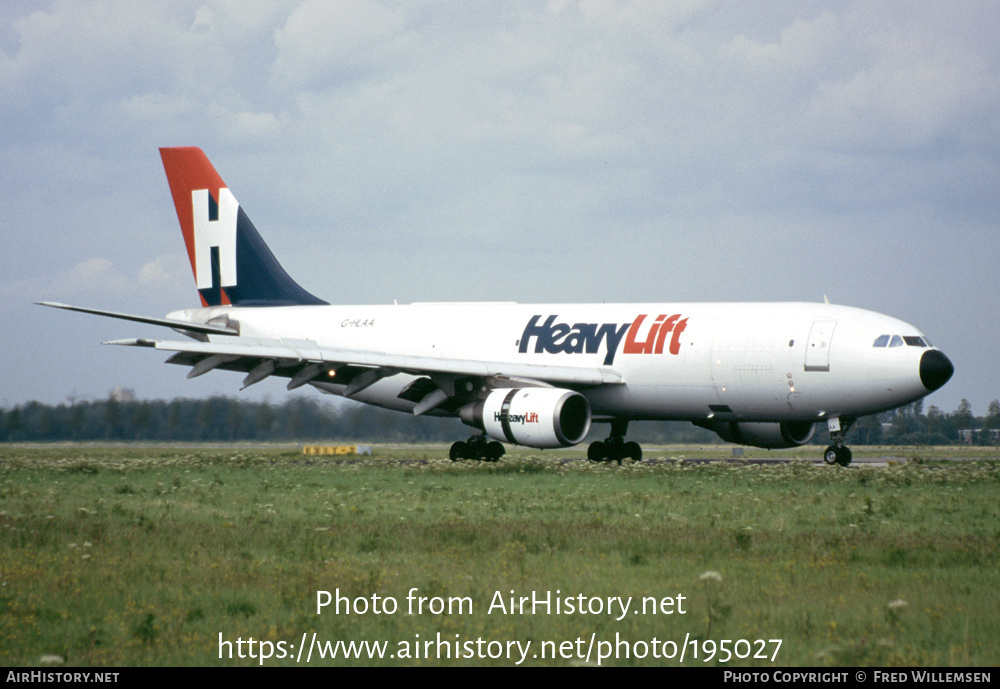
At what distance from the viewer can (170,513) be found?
1433 centimetres

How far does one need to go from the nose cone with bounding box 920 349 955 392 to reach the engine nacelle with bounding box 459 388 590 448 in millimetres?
7431

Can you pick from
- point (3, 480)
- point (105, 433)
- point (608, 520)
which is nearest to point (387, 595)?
point (608, 520)

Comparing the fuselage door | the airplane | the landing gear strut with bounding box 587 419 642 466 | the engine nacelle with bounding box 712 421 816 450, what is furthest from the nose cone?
the landing gear strut with bounding box 587 419 642 466

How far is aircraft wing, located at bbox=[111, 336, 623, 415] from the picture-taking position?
84.5ft

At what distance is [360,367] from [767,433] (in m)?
10.6

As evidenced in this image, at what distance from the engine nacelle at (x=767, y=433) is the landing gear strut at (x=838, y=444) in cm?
190

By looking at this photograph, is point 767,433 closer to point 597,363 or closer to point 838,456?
point 838,456

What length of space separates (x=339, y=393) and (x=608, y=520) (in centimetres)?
1958

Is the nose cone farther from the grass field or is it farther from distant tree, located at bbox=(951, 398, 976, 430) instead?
distant tree, located at bbox=(951, 398, 976, 430)

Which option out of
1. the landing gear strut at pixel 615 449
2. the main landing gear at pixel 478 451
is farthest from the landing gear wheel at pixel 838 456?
the main landing gear at pixel 478 451

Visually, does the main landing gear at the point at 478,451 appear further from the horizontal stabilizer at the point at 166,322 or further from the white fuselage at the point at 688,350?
the horizontal stabilizer at the point at 166,322

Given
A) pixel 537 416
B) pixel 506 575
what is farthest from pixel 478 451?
pixel 506 575

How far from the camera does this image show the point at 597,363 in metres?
26.5
